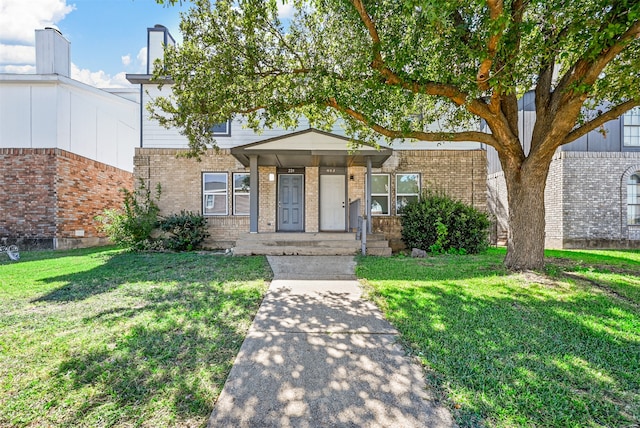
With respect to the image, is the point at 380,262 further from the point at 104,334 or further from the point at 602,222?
the point at 602,222

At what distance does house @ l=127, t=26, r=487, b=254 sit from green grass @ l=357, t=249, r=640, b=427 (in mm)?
6272

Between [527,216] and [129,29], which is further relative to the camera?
[129,29]

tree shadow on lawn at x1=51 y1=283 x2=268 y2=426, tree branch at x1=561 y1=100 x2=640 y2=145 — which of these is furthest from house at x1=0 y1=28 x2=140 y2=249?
tree branch at x1=561 y1=100 x2=640 y2=145

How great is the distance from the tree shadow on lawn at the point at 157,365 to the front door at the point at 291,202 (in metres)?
7.83

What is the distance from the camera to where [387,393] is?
247cm

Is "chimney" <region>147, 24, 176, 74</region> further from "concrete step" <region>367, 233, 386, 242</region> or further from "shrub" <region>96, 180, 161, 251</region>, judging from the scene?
"concrete step" <region>367, 233, 386, 242</region>

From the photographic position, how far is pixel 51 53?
42.5 ft

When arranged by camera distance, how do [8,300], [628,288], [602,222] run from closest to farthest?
[8,300], [628,288], [602,222]

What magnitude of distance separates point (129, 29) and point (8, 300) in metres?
11.0

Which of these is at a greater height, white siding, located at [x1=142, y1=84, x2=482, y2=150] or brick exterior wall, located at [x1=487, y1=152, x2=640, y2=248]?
white siding, located at [x1=142, y1=84, x2=482, y2=150]

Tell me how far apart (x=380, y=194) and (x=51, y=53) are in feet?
48.9

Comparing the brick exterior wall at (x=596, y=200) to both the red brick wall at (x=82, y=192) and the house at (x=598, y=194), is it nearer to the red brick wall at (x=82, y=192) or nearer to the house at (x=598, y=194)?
the house at (x=598, y=194)

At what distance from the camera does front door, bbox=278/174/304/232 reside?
40.4 feet

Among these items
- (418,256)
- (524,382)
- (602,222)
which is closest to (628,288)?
(524,382)
